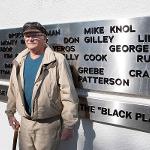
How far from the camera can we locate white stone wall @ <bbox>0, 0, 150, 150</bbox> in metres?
3.08

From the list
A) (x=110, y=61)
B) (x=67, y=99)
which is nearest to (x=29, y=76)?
(x=67, y=99)

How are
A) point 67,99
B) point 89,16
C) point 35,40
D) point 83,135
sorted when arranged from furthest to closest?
1. point 83,135
2. point 89,16
3. point 35,40
4. point 67,99

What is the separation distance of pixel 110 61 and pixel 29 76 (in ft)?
2.48

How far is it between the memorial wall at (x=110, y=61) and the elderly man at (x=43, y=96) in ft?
0.74

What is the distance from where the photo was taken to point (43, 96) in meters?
3.20

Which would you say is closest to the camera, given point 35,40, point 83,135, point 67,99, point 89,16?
point 67,99

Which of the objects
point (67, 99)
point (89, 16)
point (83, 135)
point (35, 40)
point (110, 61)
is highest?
point (89, 16)

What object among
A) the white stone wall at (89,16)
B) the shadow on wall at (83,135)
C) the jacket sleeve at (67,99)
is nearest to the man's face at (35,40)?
the jacket sleeve at (67,99)

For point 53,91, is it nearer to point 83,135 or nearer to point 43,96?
point 43,96

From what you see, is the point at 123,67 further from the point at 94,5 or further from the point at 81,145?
the point at 81,145

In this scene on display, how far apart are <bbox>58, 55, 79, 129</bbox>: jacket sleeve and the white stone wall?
368 millimetres

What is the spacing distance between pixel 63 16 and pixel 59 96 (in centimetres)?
84

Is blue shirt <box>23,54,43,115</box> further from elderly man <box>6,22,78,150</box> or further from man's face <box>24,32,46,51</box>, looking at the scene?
man's face <box>24,32,46,51</box>

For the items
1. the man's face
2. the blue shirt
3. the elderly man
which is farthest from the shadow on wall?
the man's face
